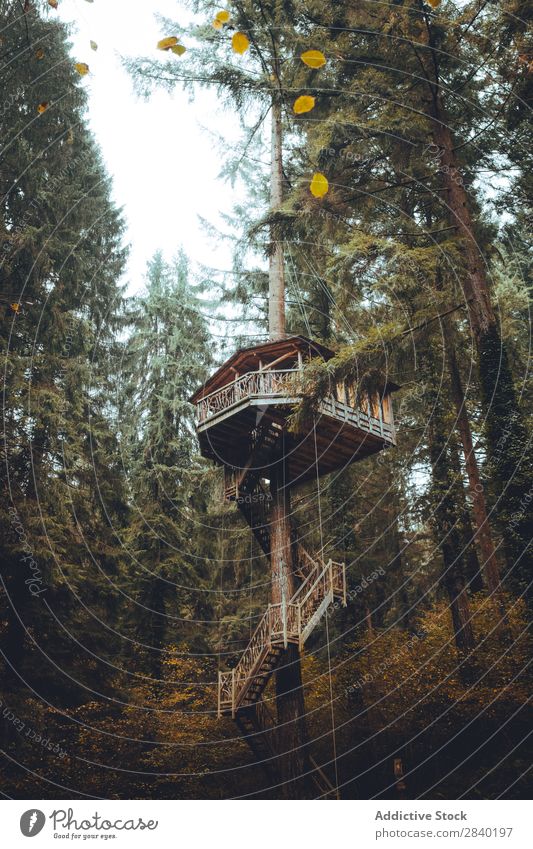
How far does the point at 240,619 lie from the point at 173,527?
130 inches

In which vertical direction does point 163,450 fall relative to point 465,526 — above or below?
above

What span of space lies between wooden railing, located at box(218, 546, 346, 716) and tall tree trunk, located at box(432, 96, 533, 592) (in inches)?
174

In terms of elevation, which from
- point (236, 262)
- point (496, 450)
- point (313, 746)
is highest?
point (236, 262)

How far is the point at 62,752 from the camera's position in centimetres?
1222

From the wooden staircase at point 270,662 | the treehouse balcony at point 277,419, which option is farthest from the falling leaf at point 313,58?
the wooden staircase at point 270,662

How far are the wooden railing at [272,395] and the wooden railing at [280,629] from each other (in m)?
3.19

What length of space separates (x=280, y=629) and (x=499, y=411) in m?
6.34

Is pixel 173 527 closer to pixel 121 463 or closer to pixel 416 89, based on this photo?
pixel 121 463

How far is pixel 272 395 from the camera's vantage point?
13.5m

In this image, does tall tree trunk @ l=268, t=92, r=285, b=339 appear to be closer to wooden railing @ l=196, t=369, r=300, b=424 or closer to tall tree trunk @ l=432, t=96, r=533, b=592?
wooden railing @ l=196, t=369, r=300, b=424

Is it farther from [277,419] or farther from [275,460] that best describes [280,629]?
[277,419]

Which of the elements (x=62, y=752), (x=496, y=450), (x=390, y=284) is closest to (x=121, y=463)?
(x=62, y=752)
